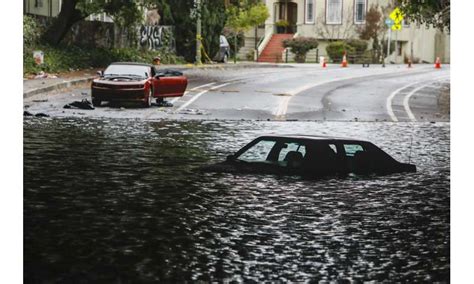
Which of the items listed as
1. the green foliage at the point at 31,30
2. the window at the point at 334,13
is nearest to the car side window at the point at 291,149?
the green foliage at the point at 31,30

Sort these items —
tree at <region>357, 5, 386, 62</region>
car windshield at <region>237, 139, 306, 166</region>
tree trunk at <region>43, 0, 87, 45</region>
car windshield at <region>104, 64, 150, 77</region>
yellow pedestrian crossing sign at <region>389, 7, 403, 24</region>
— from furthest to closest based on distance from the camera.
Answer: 1. tree at <region>357, 5, 386, 62</region>
2. yellow pedestrian crossing sign at <region>389, 7, 403, 24</region>
3. tree trunk at <region>43, 0, 87, 45</region>
4. car windshield at <region>104, 64, 150, 77</region>
5. car windshield at <region>237, 139, 306, 166</region>

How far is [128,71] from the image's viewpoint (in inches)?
737

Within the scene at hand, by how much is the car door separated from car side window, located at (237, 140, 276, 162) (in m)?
Result: 5.83

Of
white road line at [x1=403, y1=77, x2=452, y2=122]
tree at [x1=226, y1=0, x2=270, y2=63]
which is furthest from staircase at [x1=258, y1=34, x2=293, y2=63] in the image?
white road line at [x1=403, y1=77, x2=452, y2=122]

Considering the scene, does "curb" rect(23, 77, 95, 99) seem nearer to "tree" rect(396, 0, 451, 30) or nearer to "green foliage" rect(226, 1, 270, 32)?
"tree" rect(396, 0, 451, 30)

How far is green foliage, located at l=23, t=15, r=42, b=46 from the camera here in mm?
20547

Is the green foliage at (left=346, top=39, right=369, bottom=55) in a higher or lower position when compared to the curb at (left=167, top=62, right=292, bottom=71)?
higher

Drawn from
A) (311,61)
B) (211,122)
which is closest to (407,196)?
(211,122)

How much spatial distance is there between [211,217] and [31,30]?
10849 mm

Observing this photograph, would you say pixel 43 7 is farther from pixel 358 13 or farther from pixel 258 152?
pixel 358 13

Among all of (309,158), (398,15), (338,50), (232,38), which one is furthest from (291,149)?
(338,50)

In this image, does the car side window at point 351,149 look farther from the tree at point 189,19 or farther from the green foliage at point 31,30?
the green foliage at point 31,30

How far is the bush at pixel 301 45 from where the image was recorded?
1914 inches

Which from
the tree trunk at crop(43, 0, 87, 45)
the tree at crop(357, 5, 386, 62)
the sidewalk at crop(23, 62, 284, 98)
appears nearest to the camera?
the tree trunk at crop(43, 0, 87, 45)
